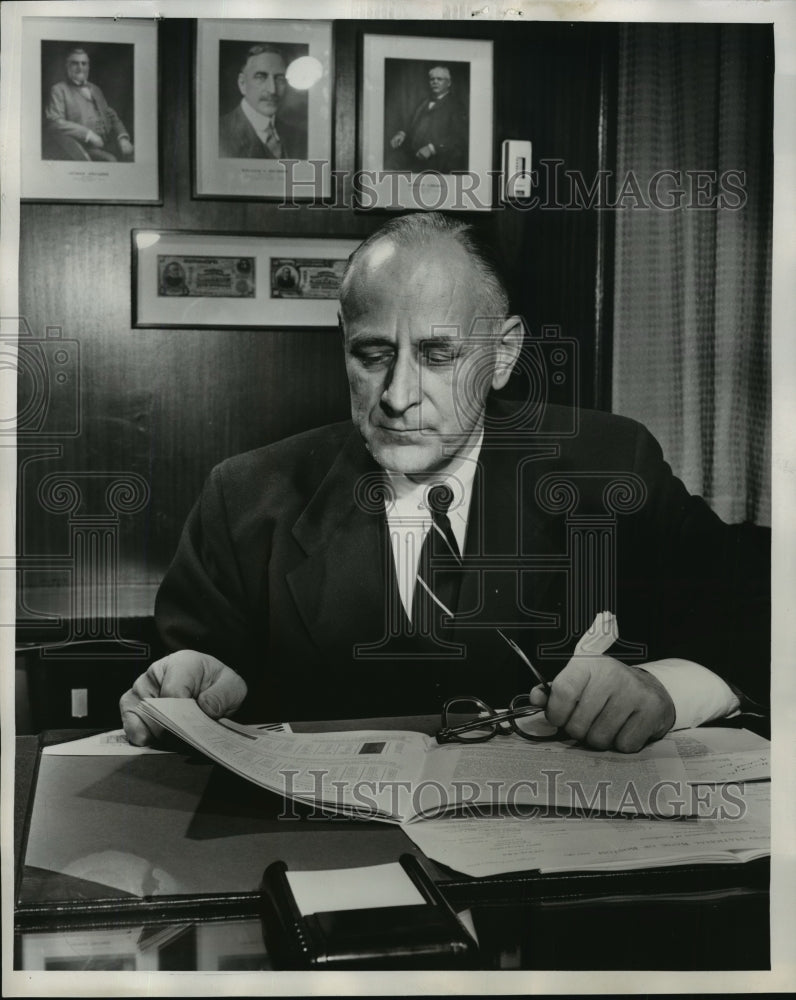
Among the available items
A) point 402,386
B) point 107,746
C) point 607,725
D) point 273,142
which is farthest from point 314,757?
point 273,142

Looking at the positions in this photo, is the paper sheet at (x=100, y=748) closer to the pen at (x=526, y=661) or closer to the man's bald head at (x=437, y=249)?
the pen at (x=526, y=661)

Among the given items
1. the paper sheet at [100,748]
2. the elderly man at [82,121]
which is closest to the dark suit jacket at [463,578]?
the paper sheet at [100,748]

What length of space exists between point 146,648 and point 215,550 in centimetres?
16

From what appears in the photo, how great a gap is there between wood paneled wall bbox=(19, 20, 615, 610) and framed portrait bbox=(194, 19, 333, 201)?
0.06 feet

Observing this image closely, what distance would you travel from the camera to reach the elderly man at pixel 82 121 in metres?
1.25

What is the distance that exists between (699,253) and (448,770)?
2.53 feet

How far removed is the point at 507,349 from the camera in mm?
1284

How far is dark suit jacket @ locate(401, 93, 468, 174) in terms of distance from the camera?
4.17 feet

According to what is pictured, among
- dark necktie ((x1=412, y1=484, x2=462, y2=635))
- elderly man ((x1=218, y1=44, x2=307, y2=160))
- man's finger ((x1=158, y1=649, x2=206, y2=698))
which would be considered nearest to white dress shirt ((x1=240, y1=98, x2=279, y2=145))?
elderly man ((x1=218, y1=44, x2=307, y2=160))

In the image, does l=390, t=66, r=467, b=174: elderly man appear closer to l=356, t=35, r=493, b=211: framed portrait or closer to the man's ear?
l=356, t=35, r=493, b=211: framed portrait

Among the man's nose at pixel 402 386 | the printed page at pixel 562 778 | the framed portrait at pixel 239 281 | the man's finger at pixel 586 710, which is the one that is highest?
the framed portrait at pixel 239 281

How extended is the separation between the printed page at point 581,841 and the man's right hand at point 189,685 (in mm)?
292

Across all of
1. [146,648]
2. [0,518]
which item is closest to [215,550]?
[146,648]

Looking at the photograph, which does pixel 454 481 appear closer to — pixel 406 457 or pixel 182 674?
pixel 406 457
